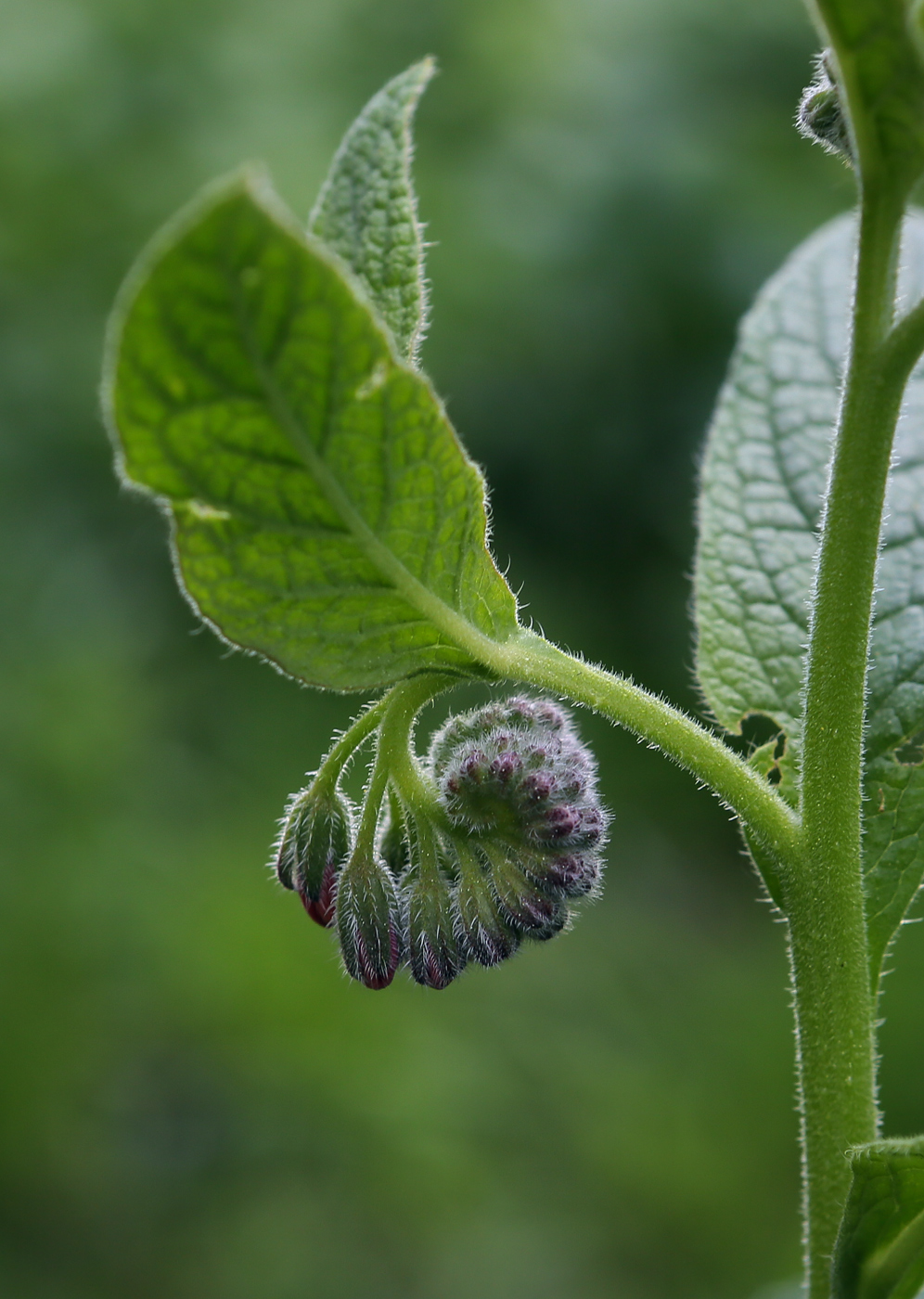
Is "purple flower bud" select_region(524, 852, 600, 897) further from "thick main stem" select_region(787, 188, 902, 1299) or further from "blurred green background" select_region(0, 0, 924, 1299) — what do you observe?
"blurred green background" select_region(0, 0, 924, 1299)

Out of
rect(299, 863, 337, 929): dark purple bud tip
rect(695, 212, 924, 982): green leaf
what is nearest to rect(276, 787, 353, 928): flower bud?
rect(299, 863, 337, 929): dark purple bud tip

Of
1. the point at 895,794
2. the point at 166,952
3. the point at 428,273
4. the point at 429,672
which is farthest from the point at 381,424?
the point at 428,273

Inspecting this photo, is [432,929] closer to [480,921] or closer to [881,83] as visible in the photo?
[480,921]

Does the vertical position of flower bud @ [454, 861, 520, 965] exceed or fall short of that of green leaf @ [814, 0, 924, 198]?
it falls short

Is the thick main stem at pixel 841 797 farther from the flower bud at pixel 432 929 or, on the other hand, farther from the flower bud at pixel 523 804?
the flower bud at pixel 432 929

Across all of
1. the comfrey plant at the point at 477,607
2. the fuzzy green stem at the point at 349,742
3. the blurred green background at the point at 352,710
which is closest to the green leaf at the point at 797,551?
the comfrey plant at the point at 477,607
